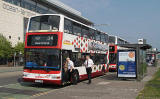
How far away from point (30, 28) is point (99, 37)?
834 cm

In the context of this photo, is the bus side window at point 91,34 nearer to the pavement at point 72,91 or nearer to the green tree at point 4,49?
the pavement at point 72,91

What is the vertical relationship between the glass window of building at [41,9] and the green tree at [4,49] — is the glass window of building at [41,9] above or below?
above

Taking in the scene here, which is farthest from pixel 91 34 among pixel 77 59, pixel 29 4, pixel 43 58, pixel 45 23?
pixel 29 4

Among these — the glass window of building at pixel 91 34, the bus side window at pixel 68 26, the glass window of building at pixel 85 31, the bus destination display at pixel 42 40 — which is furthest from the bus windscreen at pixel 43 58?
the glass window of building at pixel 91 34

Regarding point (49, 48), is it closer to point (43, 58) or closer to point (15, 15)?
point (43, 58)

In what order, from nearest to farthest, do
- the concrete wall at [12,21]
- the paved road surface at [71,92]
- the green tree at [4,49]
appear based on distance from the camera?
the paved road surface at [71,92], the green tree at [4,49], the concrete wall at [12,21]

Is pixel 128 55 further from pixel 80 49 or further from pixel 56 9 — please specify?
pixel 56 9

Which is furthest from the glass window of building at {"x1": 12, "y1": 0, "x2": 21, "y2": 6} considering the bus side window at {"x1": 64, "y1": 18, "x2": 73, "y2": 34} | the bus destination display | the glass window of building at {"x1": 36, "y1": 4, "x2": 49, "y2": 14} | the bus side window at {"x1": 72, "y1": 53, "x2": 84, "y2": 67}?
the bus destination display

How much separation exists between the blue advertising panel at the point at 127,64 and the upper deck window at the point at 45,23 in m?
5.99

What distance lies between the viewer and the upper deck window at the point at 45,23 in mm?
12367

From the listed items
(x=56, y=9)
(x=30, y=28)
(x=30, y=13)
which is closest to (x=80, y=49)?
(x=30, y=28)

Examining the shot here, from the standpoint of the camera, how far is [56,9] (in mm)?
63344

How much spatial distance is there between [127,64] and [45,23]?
6.94 m

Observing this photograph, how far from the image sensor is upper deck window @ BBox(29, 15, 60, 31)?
40.6 feet
